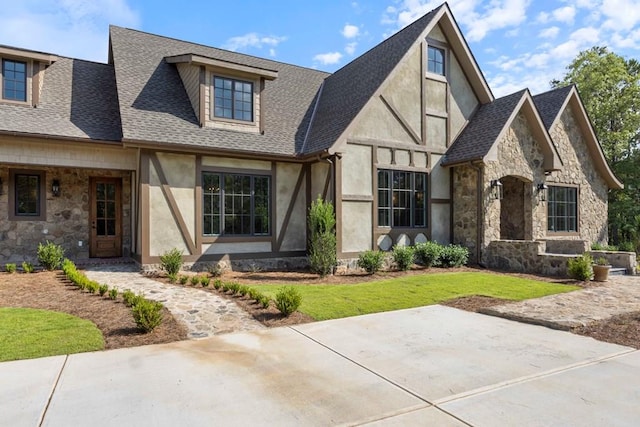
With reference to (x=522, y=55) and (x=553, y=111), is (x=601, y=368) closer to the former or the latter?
(x=553, y=111)

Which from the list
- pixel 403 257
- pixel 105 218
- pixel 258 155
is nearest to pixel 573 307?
pixel 403 257

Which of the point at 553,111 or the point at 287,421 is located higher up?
the point at 553,111

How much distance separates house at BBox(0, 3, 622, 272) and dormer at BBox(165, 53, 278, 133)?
0.05 m

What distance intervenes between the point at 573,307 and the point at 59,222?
42.8 feet

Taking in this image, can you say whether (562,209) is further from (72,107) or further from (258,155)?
(72,107)

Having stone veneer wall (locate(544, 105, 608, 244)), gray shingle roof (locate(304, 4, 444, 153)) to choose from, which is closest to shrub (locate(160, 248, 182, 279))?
gray shingle roof (locate(304, 4, 444, 153))

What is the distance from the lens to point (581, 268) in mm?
9875

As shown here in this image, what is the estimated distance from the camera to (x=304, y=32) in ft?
38.3

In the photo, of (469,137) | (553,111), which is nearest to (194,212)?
(469,137)

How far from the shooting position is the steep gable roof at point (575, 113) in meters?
15.1

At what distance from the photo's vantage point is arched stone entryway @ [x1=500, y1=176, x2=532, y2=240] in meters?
13.8

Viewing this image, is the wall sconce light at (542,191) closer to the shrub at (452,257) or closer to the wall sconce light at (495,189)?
the wall sconce light at (495,189)

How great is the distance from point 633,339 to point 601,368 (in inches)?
60.6

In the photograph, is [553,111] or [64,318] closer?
[64,318]
